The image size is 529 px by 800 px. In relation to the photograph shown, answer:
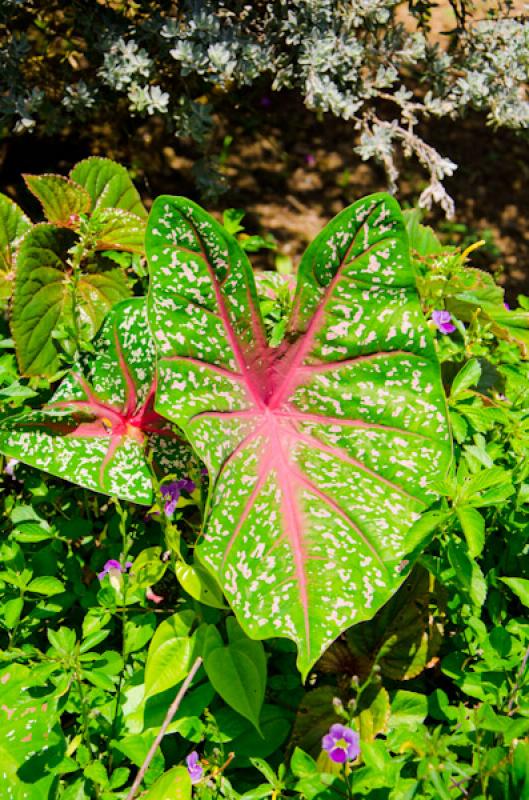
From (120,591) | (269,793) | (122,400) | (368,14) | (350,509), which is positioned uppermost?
(368,14)

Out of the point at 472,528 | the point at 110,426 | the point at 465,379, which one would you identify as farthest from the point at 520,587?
the point at 110,426

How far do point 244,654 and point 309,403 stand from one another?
0.50 m

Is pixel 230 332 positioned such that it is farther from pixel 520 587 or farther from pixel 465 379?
pixel 520 587

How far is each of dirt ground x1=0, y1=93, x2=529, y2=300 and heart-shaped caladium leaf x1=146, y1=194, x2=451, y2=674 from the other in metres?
1.67

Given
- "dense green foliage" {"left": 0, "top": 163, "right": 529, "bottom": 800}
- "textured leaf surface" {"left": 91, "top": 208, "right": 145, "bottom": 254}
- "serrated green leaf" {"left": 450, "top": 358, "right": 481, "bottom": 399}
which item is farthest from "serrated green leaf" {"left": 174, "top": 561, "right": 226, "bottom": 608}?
"textured leaf surface" {"left": 91, "top": 208, "right": 145, "bottom": 254}

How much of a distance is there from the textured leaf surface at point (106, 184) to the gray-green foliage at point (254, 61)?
378 millimetres

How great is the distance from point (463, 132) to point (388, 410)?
2.77 m

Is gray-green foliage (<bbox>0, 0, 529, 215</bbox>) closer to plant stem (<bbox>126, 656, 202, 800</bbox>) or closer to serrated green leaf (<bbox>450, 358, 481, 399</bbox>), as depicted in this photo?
serrated green leaf (<bbox>450, 358, 481, 399</bbox>)

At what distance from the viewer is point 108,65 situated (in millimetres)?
2443

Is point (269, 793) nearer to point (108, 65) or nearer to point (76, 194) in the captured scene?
point (76, 194)

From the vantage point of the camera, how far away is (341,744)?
4.00ft

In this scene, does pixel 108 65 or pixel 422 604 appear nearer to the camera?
pixel 422 604

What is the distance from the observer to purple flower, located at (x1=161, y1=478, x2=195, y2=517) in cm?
152

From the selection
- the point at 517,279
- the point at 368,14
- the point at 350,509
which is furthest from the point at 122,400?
the point at 517,279
